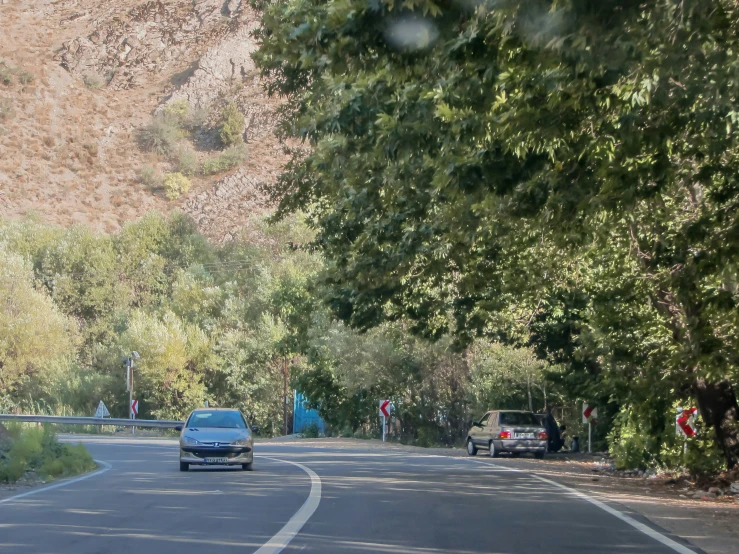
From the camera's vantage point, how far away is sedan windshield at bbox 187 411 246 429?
961 inches

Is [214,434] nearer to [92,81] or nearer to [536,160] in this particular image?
[536,160]

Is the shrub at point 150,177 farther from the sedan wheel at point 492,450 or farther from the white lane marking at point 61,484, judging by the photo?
the white lane marking at point 61,484

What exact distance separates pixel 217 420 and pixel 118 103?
103 metres

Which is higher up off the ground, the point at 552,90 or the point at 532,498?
the point at 552,90

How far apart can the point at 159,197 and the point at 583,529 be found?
98394 millimetres

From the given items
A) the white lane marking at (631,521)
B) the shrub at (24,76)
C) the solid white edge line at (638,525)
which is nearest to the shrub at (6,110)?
the shrub at (24,76)

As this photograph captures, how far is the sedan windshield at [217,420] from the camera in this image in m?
24.4

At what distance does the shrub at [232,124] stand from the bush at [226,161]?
6.24ft

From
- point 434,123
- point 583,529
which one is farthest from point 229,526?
point 434,123

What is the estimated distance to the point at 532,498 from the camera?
55.7 feet

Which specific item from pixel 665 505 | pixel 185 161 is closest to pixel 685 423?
pixel 665 505

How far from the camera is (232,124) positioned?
114m

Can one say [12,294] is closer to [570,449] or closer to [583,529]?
[570,449]

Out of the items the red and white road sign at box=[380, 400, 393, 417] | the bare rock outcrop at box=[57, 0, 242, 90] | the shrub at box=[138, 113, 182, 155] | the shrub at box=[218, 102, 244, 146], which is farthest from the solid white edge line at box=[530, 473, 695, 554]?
the bare rock outcrop at box=[57, 0, 242, 90]
